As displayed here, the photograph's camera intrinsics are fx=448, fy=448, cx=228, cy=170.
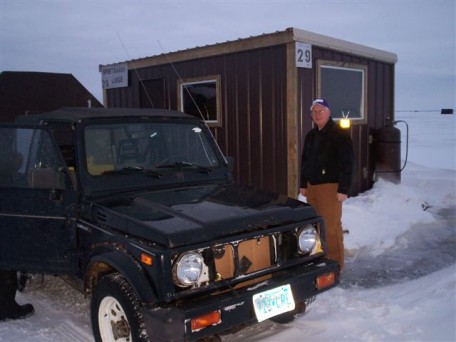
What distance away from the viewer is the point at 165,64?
9.14 meters

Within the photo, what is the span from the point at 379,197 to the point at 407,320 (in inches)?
183

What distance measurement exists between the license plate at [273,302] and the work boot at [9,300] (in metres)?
2.43

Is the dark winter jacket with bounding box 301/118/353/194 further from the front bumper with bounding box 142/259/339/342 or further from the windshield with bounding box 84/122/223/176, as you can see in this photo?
the front bumper with bounding box 142/259/339/342

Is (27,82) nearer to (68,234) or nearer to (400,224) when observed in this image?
(68,234)

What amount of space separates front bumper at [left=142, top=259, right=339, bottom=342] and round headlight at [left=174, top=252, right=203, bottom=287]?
0.14 meters

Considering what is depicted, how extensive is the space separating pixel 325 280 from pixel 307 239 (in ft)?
1.10

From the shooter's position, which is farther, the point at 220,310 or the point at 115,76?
the point at 115,76

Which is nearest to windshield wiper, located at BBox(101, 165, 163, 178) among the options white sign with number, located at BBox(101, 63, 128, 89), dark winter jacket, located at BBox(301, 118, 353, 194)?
dark winter jacket, located at BBox(301, 118, 353, 194)

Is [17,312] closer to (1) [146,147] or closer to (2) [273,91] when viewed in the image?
(1) [146,147]

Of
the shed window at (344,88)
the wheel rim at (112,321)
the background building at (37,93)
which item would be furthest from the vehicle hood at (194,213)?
the background building at (37,93)

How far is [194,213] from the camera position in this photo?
3.16 m

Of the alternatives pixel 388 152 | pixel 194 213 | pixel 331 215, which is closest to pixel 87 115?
pixel 194 213

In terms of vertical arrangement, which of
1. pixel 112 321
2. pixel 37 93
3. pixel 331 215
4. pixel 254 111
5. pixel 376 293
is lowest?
pixel 376 293

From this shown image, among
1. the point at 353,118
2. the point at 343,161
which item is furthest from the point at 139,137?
the point at 353,118
